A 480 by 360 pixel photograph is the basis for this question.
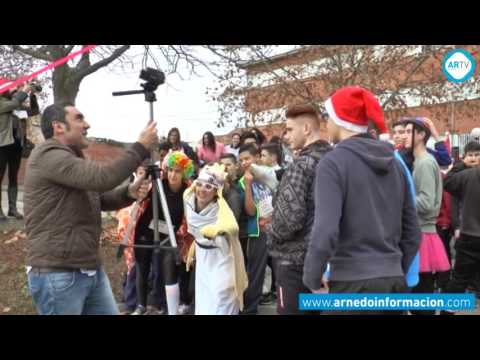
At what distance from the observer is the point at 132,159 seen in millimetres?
2738

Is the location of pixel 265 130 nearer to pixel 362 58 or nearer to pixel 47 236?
pixel 362 58

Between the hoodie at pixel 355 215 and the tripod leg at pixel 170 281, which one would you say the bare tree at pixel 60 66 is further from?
the hoodie at pixel 355 215

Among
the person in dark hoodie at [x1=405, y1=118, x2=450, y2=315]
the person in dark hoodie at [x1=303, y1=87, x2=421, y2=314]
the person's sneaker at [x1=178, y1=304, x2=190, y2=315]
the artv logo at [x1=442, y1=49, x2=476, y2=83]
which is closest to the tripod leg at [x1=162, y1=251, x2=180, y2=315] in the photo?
the person's sneaker at [x1=178, y1=304, x2=190, y2=315]

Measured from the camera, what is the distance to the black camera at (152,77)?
3.36 metres

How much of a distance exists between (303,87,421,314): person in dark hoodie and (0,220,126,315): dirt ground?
406cm

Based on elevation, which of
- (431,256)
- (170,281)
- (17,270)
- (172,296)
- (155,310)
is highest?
(431,256)

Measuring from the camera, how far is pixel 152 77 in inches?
133

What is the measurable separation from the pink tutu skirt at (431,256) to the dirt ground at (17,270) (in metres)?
3.69

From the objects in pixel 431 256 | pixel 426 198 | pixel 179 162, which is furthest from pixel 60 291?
pixel 431 256

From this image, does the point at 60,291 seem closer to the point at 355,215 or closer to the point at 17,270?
the point at 355,215

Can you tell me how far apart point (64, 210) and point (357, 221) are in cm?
162

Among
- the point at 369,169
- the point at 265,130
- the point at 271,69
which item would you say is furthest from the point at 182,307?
the point at 265,130

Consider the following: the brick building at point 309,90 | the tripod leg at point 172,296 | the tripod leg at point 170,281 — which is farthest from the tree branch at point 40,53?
the tripod leg at point 172,296

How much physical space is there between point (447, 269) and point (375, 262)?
7.13 ft
